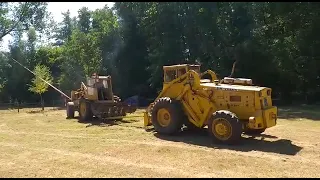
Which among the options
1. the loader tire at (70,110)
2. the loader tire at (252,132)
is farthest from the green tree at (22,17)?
the loader tire at (252,132)

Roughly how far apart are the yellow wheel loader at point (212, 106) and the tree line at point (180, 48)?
14.1m

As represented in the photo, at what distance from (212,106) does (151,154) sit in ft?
9.60

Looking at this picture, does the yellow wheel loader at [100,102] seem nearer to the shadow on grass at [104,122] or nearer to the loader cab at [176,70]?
the shadow on grass at [104,122]

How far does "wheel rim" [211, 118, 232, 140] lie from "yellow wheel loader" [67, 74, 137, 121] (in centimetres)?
725

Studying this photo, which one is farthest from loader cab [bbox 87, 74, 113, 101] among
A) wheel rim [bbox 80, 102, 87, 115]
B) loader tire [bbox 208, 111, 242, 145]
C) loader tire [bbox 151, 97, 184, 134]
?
loader tire [bbox 208, 111, 242, 145]

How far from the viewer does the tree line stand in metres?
25.0

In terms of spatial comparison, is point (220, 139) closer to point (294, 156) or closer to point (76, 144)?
point (294, 156)

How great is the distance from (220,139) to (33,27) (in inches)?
1609

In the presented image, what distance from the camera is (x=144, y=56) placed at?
34375 millimetres

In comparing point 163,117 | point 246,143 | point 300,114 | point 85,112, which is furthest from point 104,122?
point 300,114

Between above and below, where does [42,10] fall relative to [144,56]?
above

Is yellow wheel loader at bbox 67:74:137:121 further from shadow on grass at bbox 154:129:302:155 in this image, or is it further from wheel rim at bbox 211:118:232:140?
wheel rim at bbox 211:118:232:140

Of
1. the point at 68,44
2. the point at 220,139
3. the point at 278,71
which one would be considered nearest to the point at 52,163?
the point at 220,139

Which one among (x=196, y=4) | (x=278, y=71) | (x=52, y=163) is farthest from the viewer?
(x=196, y=4)
